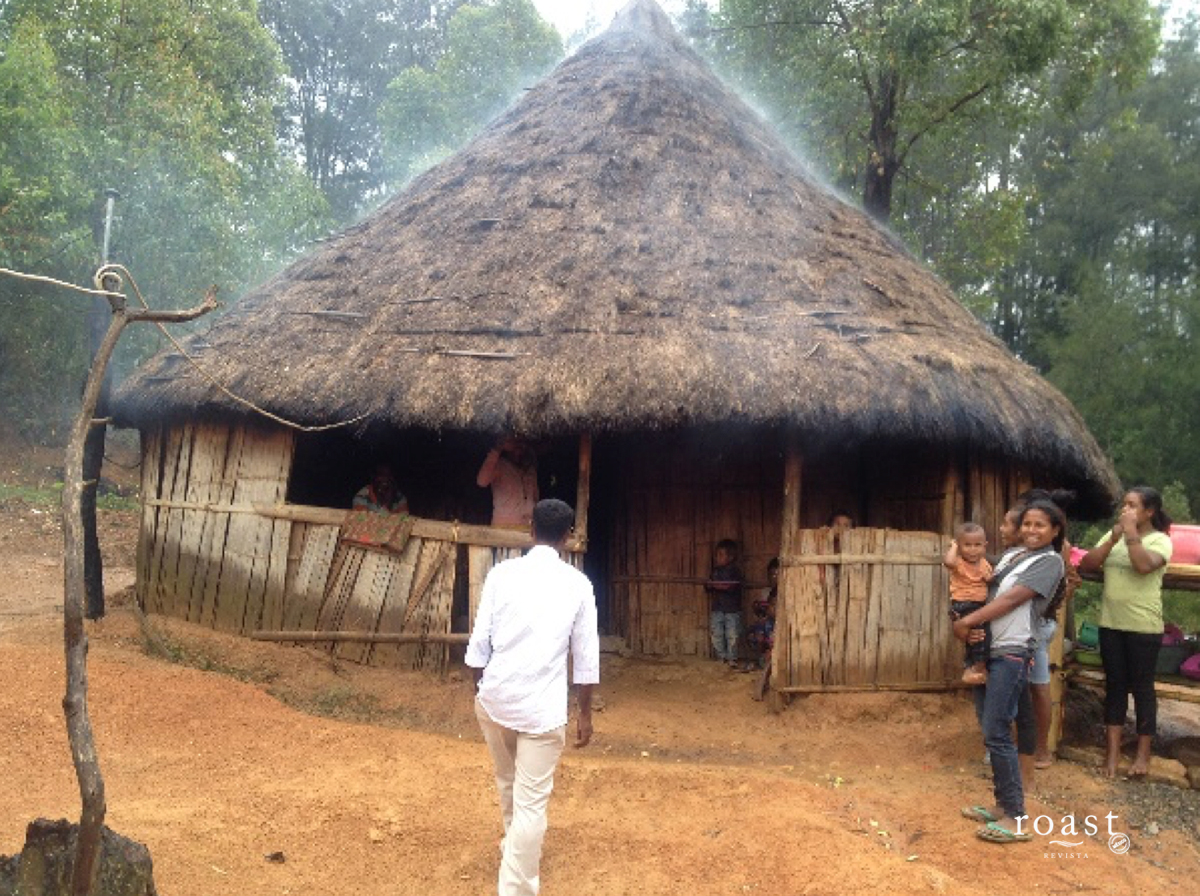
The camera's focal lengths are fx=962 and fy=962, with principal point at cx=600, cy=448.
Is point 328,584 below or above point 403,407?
below

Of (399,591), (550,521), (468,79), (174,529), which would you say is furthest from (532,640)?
(468,79)

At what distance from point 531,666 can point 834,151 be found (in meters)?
11.7

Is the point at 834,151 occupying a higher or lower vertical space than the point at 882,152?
higher

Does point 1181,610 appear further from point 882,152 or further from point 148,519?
point 148,519

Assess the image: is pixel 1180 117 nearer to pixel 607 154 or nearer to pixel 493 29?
pixel 493 29

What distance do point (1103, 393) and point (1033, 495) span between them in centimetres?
1476

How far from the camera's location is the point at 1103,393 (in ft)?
57.8

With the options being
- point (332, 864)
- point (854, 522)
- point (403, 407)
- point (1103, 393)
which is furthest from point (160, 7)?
point (1103, 393)

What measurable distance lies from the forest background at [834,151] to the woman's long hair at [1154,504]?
6391 mm

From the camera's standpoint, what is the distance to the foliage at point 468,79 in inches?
906

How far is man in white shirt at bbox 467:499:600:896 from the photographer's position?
3.28 m

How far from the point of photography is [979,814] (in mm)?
4602

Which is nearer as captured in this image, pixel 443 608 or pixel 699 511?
pixel 443 608

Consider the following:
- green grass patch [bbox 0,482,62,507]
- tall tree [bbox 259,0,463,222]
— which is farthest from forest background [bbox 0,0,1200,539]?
tall tree [bbox 259,0,463,222]
